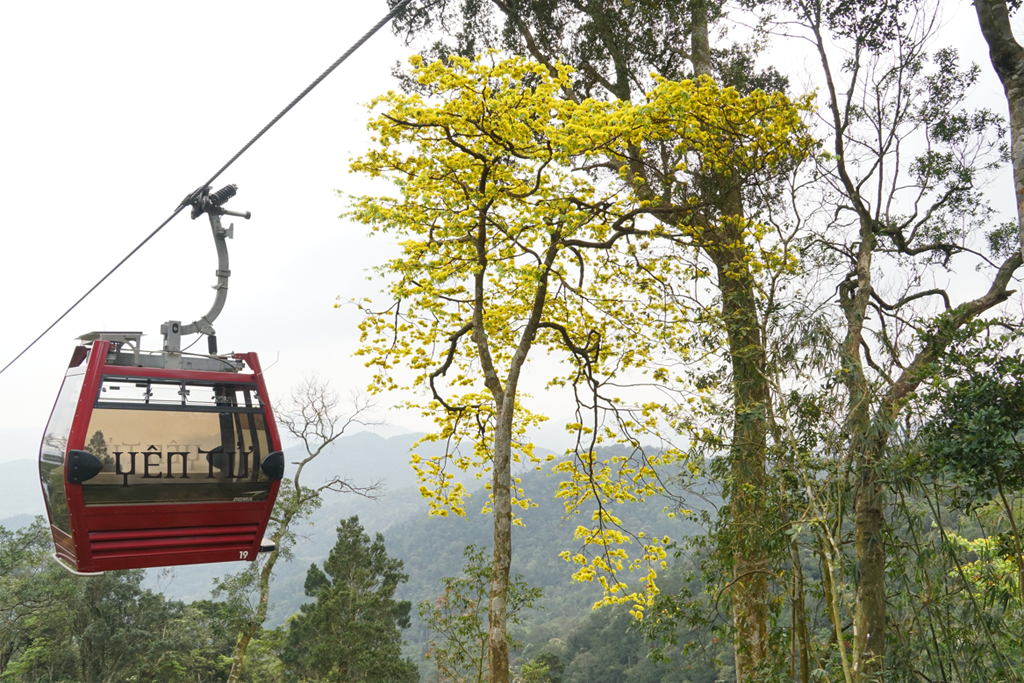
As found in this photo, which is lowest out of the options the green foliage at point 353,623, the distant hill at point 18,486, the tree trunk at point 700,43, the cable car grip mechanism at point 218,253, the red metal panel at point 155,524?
the green foliage at point 353,623

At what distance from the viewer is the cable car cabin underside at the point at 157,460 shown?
3.63 m

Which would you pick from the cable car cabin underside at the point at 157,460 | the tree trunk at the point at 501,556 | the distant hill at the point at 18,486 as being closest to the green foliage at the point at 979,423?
the tree trunk at the point at 501,556

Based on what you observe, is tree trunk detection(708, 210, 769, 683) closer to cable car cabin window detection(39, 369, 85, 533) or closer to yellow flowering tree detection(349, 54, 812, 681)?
yellow flowering tree detection(349, 54, 812, 681)

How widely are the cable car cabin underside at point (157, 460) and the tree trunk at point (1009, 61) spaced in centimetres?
433

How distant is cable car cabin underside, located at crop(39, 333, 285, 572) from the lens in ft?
11.9

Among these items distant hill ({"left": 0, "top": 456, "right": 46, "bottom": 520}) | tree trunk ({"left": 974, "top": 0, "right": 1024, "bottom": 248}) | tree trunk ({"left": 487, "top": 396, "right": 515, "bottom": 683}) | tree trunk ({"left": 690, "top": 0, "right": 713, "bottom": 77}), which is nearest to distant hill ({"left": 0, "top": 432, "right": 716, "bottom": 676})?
tree trunk ({"left": 487, "top": 396, "right": 515, "bottom": 683})

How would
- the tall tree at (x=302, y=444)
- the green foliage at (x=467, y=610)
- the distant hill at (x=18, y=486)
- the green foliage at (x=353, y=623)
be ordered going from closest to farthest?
the green foliage at (x=467, y=610) → the tall tree at (x=302, y=444) → the green foliage at (x=353, y=623) → the distant hill at (x=18, y=486)

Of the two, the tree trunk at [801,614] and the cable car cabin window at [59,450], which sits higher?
the cable car cabin window at [59,450]

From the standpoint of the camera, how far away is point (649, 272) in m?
7.57

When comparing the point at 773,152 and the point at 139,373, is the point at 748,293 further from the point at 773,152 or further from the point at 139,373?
the point at 139,373

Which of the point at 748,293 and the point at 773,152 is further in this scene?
the point at 773,152

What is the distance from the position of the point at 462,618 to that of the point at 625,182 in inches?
220

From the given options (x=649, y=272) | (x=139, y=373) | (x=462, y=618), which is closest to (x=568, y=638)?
(x=462, y=618)

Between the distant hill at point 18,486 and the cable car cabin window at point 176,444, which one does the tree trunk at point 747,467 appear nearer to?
the cable car cabin window at point 176,444
